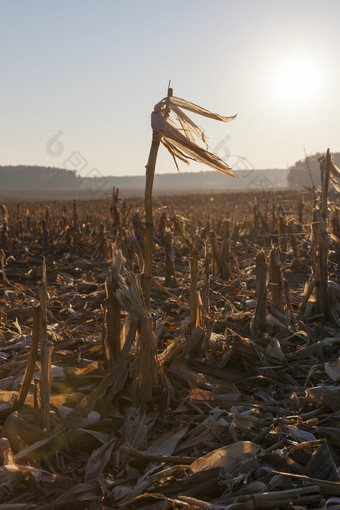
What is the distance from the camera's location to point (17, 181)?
15912cm

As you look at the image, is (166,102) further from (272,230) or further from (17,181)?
(17,181)

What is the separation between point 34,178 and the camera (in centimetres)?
16225

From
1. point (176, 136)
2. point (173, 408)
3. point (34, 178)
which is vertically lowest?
point (173, 408)

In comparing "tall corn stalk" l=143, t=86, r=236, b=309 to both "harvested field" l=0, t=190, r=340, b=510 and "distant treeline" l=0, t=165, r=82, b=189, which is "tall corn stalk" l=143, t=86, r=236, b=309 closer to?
"harvested field" l=0, t=190, r=340, b=510

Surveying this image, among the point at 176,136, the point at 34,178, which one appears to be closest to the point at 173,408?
the point at 176,136

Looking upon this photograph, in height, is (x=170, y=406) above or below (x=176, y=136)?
below

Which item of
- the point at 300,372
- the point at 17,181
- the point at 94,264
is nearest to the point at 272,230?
the point at 94,264

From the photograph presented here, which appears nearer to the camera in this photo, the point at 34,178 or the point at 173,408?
the point at 173,408

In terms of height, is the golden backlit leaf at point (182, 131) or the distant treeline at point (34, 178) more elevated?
the distant treeline at point (34, 178)

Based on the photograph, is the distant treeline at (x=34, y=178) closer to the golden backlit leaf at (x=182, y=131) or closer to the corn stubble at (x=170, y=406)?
the corn stubble at (x=170, y=406)

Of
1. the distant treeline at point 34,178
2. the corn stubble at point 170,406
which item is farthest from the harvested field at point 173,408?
the distant treeline at point 34,178

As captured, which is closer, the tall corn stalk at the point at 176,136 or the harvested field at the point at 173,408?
the harvested field at the point at 173,408

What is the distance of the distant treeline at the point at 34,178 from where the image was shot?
511 feet

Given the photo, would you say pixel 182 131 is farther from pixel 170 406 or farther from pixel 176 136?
pixel 170 406
